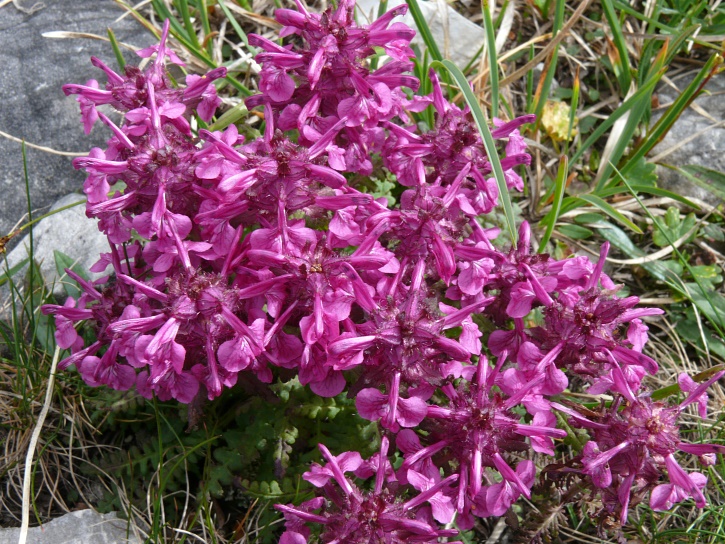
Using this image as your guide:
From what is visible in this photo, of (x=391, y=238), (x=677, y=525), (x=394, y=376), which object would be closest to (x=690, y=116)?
(x=677, y=525)

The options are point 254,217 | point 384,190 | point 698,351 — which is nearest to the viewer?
point 254,217

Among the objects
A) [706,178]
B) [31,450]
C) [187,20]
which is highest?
[187,20]

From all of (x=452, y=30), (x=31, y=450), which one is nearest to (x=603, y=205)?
(x=452, y=30)

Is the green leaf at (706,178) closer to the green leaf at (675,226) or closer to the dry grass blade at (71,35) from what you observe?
the green leaf at (675,226)

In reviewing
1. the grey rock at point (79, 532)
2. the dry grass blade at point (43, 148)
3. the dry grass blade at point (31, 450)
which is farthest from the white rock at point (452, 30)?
the grey rock at point (79, 532)

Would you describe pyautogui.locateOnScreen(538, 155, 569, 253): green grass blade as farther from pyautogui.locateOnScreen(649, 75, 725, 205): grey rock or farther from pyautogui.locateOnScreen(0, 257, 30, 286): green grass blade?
pyautogui.locateOnScreen(0, 257, 30, 286): green grass blade

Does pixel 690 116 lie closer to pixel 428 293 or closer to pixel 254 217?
pixel 428 293

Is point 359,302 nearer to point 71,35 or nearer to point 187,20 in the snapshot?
point 187,20

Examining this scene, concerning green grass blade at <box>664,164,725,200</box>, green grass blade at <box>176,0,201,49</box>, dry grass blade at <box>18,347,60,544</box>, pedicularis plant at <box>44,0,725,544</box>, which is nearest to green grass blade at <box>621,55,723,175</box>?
green grass blade at <box>664,164,725,200</box>
